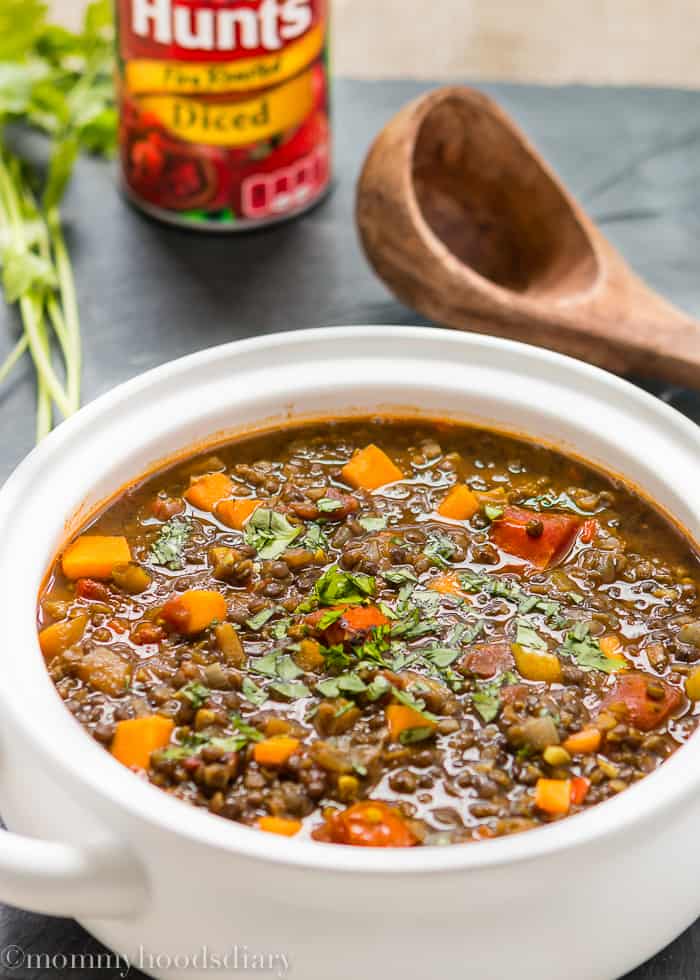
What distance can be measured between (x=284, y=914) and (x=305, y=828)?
232mm

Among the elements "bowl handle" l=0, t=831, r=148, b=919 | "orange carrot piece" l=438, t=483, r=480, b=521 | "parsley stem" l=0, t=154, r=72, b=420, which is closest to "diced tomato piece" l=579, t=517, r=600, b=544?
"orange carrot piece" l=438, t=483, r=480, b=521

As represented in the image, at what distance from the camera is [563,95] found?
219 inches

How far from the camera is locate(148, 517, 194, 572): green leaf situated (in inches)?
117

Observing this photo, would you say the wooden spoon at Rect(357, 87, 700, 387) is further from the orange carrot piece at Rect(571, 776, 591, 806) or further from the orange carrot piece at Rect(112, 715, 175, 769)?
the orange carrot piece at Rect(112, 715, 175, 769)

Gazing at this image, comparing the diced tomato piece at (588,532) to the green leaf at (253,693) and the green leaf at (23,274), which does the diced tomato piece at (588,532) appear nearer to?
the green leaf at (253,693)

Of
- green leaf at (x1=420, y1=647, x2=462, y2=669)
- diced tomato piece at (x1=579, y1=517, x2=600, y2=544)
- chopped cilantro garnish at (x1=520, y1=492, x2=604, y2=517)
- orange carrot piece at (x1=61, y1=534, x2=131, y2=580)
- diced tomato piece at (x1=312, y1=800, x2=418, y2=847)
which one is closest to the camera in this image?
diced tomato piece at (x1=312, y1=800, x2=418, y2=847)

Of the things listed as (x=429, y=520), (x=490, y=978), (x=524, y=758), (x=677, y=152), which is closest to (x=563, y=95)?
(x=677, y=152)

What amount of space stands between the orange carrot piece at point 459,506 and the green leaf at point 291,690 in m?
0.65

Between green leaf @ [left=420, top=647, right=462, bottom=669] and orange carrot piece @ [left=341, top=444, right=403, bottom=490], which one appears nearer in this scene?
green leaf @ [left=420, top=647, right=462, bottom=669]

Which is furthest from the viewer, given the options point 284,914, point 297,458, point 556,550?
point 297,458

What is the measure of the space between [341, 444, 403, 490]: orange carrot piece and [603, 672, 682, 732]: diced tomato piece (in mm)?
804

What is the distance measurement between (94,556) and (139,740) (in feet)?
1.82

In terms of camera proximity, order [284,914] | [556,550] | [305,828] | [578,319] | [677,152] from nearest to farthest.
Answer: [284,914], [305,828], [556,550], [578,319], [677,152]

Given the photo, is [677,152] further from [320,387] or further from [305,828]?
[305,828]
